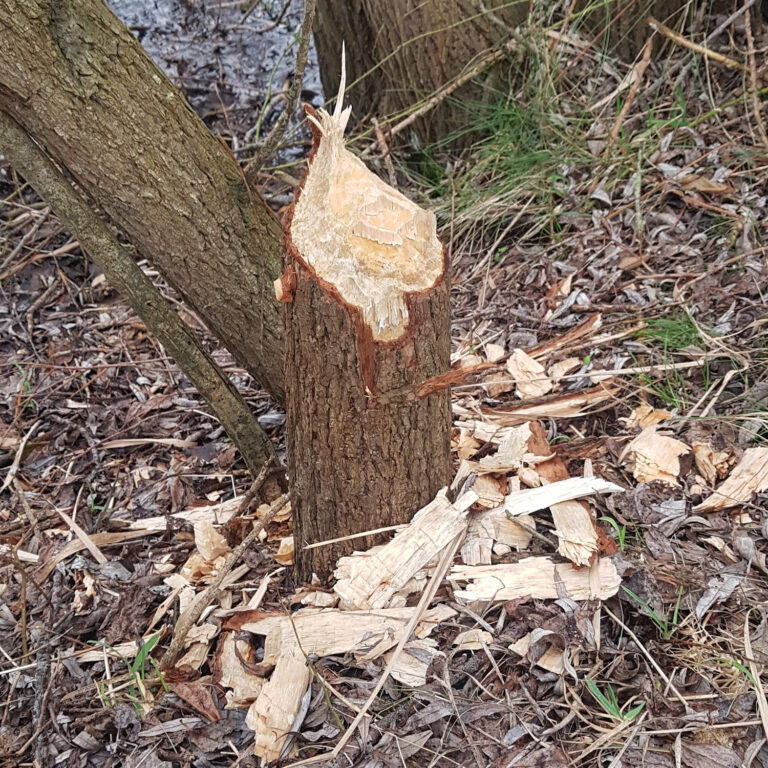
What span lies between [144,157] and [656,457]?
163 cm

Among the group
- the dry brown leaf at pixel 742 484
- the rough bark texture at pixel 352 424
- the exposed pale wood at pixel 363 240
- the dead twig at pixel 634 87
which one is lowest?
the dry brown leaf at pixel 742 484

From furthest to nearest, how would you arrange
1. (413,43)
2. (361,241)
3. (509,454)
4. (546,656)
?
(413,43) → (509,454) → (546,656) → (361,241)

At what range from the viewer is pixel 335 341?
1383 millimetres

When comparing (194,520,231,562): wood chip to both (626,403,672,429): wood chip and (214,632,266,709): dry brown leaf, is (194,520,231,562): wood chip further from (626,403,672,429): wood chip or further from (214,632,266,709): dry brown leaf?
(626,403,672,429): wood chip

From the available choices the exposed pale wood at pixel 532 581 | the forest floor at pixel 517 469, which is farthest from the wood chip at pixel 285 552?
the exposed pale wood at pixel 532 581

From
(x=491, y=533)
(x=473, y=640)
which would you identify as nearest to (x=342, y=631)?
(x=473, y=640)

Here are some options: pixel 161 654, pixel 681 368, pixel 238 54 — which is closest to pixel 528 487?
pixel 681 368

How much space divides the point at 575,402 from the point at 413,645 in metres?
1.03

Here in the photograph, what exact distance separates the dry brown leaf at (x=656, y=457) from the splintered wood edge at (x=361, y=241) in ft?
3.18

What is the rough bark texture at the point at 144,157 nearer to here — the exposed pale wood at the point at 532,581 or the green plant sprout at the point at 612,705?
the exposed pale wood at the point at 532,581

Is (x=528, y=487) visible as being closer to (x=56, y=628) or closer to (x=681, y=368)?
(x=681, y=368)

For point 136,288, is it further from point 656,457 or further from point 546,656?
point 656,457

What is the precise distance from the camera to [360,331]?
135 cm

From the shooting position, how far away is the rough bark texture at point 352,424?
1381 millimetres
